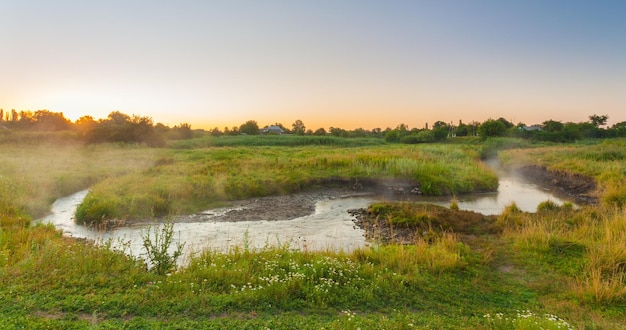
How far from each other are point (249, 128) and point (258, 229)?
93647 mm

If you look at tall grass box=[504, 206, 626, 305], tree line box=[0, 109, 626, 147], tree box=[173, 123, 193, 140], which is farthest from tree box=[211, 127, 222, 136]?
tall grass box=[504, 206, 626, 305]

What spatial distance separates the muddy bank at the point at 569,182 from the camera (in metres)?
21.8

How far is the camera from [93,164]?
2820 cm

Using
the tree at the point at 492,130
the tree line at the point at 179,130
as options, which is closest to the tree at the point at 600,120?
the tree line at the point at 179,130

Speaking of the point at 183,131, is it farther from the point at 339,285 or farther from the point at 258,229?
the point at 339,285

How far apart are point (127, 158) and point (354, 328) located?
32.4 m

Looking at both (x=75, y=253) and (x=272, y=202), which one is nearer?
(x=75, y=253)

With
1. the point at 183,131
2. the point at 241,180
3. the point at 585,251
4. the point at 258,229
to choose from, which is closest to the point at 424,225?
the point at 585,251

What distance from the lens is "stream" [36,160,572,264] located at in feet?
38.6

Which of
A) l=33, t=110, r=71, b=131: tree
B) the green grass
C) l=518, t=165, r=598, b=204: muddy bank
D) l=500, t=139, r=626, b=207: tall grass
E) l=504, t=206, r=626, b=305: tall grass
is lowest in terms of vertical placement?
l=518, t=165, r=598, b=204: muddy bank

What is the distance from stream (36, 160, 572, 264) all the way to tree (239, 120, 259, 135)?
281ft

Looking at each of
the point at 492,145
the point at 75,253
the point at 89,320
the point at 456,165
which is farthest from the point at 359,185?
the point at 492,145

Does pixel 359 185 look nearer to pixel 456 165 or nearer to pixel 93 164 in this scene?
pixel 456 165

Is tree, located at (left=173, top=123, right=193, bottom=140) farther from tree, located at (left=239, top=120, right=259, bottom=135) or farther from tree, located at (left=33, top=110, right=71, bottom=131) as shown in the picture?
tree, located at (left=239, top=120, right=259, bottom=135)
